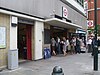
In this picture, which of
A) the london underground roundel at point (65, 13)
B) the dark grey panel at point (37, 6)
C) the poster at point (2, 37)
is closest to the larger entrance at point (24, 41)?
the dark grey panel at point (37, 6)

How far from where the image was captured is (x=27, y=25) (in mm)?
17656

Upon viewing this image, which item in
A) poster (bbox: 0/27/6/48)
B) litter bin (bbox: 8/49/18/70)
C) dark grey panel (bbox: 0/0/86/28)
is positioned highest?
dark grey panel (bbox: 0/0/86/28)

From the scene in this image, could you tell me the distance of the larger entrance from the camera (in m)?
17.8

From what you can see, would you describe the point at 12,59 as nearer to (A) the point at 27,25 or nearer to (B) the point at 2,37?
(B) the point at 2,37

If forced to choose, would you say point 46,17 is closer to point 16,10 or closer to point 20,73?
point 16,10

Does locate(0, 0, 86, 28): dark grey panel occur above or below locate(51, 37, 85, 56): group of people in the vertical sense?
above

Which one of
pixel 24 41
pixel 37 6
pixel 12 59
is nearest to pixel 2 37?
pixel 12 59

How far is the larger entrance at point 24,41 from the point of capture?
58.5ft

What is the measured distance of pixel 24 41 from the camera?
18.9 metres

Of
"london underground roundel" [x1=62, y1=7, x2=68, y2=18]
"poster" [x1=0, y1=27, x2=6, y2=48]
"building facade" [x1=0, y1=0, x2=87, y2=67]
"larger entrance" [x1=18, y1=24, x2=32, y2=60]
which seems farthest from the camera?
"london underground roundel" [x1=62, y1=7, x2=68, y2=18]

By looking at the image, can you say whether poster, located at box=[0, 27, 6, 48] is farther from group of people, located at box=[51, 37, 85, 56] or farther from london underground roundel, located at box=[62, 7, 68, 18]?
london underground roundel, located at box=[62, 7, 68, 18]

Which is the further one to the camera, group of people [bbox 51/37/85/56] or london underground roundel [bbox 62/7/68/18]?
Result: london underground roundel [bbox 62/7/68/18]

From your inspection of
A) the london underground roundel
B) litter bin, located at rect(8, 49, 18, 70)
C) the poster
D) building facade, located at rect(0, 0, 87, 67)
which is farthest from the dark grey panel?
litter bin, located at rect(8, 49, 18, 70)

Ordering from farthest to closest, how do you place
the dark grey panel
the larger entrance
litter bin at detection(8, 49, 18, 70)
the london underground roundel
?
the london underground roundel < the larger entrance < the dark grey panel < litter bin at detection(8, 49, 18, 70)
